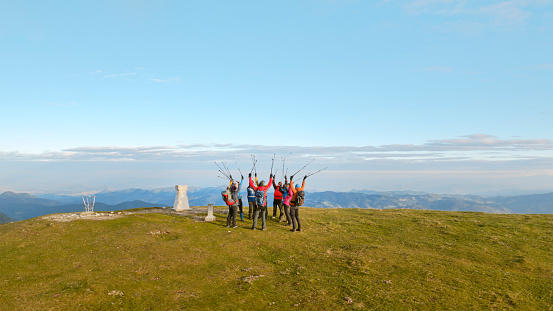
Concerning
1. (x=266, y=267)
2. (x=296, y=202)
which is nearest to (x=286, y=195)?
(x=296, y=202)

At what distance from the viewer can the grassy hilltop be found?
1123cm

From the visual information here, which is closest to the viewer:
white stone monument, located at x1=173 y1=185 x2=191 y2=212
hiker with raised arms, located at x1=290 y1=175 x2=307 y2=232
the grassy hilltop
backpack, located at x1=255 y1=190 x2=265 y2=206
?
the grassy hilltop

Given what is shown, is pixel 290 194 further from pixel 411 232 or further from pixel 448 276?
pixel 448 276

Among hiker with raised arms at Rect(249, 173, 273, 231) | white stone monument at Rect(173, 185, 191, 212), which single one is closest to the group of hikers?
hiker with raised arms at Rect(249, 173, 273, 231)

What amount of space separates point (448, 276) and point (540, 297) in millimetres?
3401

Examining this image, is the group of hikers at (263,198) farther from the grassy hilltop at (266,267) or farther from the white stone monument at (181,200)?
the white stone monument at (181,200)

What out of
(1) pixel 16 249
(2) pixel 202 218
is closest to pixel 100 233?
(1) pixel 16 249

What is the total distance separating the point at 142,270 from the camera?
1395cm

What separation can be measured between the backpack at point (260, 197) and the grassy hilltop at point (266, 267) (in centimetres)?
236

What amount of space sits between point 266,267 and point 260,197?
328 inches

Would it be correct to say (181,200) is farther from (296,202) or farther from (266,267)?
(266,267)

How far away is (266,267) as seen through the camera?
1477cm

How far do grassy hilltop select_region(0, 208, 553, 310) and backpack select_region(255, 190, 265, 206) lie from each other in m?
2.36

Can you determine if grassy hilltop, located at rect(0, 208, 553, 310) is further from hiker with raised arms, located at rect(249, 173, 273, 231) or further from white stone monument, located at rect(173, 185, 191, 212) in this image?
white stone monument, located at rect(173, 185, 191, 212)
